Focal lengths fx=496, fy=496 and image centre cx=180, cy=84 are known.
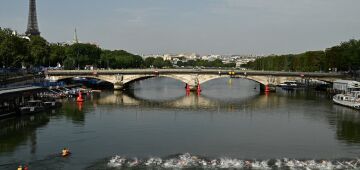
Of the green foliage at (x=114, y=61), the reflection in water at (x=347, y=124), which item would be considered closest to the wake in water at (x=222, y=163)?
the reflection in water at (x=347, y=124)

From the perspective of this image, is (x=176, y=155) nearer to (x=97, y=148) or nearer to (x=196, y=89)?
(x=97, y=148)

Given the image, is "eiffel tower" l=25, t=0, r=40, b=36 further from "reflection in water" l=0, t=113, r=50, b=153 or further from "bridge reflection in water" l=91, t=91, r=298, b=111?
"reflection in water" l=0, t=113, r=50, b=153

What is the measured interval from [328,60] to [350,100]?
47.2 meters

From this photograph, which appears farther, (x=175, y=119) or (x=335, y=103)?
(x=335, y=103)

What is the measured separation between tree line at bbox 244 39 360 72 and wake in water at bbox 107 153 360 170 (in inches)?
2562

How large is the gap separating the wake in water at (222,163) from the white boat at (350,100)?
32424 millimetres

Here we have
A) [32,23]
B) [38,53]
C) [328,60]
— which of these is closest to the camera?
[38,53]

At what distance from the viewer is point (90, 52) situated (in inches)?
5281

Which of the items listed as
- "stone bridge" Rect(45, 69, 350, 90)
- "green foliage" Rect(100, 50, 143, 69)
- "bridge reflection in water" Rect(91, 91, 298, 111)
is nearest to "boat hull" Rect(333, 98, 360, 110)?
"bridge reflection in water" Rect(91, 91, 298, 111)

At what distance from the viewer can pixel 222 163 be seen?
32750mm

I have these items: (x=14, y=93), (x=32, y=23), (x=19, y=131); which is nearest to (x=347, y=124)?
(x=19, y=131)

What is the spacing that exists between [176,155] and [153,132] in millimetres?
10383

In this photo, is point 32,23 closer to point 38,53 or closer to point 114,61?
point 114,61

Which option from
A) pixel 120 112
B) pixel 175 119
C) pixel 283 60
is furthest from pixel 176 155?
pixel 283 60
